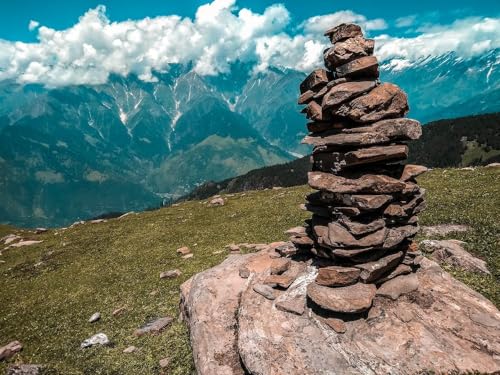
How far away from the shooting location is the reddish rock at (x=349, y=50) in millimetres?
18828

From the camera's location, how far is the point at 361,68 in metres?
18.5

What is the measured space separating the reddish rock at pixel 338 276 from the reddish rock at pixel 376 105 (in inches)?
266

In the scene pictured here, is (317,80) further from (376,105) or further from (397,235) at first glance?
(397,235)

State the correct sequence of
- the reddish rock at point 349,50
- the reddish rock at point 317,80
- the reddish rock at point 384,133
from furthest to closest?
the reddish rock at point 317,80, the reddish rock at point 349,50, the reddish rock at point 384,133

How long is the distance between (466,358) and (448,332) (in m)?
1.48

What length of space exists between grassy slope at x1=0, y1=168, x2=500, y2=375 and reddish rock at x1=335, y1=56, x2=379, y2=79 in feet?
41.0

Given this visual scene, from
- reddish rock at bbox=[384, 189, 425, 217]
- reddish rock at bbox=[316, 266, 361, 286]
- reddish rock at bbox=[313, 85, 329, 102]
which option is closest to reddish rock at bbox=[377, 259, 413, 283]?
reddish rock at bbox=[316, 266, 361, 286]

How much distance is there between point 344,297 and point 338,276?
1.05 m

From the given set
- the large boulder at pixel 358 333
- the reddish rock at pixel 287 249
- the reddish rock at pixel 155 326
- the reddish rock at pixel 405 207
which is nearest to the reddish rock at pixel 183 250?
the reddish rock at pixel 155 326

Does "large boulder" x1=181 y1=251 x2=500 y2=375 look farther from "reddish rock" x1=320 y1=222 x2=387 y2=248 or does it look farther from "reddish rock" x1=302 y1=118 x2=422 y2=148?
"reddish rock" x1=302 y1=118 x2=422 y2=148

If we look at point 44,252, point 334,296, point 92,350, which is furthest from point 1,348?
point 44,252

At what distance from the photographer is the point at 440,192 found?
4209cm

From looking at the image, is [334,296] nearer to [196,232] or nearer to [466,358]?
[466,358]

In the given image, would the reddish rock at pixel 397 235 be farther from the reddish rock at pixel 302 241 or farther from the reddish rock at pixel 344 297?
the reddish rock at pixel 302 241
